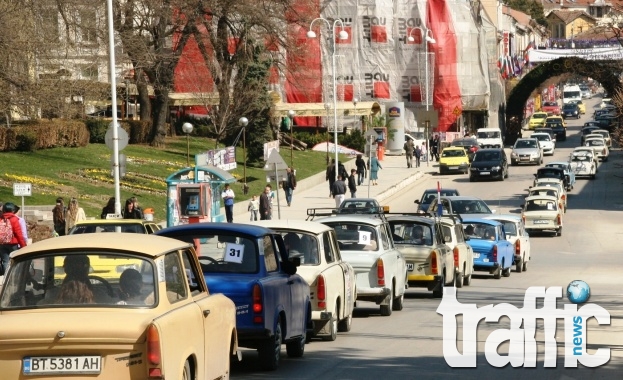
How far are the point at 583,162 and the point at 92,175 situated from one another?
30.7 m

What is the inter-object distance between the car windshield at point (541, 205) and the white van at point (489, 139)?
33.0 meters

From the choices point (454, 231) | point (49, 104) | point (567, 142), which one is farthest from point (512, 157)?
point (454, 231)

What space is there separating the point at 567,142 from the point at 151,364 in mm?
94216

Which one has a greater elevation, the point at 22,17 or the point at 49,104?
the point at 22,17

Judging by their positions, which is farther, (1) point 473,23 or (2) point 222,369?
(1) point 473,23

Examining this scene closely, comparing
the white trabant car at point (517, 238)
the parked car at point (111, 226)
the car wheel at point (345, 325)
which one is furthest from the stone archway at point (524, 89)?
the car wheel at point (345, 325)

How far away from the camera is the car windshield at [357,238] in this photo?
2145 centimetres

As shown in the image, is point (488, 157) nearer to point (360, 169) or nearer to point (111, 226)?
point (360, 169)

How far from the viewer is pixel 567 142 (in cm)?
10156

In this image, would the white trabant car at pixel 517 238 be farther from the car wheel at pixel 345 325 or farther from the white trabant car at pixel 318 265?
the white trabant car at pixel 318 265

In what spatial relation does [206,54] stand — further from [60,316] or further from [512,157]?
[60,316]

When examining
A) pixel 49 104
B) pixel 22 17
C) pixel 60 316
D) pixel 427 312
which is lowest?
pixel 427 312

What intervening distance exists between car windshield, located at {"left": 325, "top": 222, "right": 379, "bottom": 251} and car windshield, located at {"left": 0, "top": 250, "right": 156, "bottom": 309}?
11145 mm

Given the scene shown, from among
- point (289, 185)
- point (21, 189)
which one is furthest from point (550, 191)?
point (21, 189)
